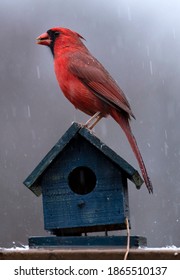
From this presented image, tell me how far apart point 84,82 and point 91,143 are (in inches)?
22.3

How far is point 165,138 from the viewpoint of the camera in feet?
31.2

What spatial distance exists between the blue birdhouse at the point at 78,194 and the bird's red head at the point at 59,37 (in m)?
0.72

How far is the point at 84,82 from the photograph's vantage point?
13.7 feet

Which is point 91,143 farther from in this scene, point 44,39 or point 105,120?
point 105,120

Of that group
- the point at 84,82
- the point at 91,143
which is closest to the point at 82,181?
the point at 91,143

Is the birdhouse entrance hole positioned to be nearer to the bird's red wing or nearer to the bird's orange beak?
the bird's red wing

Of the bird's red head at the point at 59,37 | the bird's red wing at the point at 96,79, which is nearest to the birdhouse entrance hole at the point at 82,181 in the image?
the bird's red wing at the point at 96,79

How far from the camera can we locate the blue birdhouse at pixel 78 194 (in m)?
3.66

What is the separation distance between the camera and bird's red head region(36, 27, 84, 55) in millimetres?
4305

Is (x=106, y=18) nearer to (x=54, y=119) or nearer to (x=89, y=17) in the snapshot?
(x=89, y=17)

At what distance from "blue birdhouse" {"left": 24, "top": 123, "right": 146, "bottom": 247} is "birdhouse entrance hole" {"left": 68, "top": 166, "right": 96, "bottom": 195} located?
0.08 metres

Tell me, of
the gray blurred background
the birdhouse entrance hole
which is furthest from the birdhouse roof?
the gray blurred background

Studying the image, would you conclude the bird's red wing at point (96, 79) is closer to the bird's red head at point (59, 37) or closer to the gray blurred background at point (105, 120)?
the bird's red head at point (59, 37)
